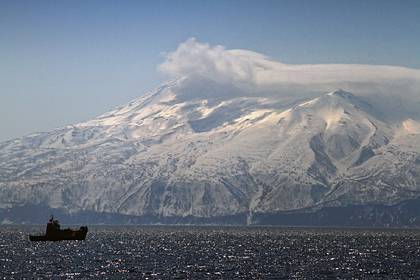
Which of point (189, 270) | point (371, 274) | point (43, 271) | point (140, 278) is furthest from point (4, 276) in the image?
point (371, 274)

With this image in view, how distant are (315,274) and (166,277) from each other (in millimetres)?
34304

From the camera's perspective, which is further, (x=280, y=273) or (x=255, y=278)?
(x=280, y=273)

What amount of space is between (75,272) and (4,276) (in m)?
17.5

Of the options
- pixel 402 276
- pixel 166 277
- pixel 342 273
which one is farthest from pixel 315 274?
pixel 166 277

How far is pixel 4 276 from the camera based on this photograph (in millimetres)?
184125

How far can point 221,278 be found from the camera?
586 feet

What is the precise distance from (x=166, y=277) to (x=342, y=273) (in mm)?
41751

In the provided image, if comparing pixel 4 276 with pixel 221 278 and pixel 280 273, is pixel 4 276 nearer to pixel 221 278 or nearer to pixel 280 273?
pixel 221 278

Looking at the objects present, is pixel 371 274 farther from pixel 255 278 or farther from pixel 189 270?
pixel 189 270

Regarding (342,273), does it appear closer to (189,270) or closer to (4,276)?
(189,270)

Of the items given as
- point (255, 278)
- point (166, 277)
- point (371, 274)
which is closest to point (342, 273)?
point (371, 274)

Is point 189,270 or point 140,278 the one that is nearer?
point 140,278

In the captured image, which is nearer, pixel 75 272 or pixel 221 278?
pixel 221 278

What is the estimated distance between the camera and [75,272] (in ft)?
638
